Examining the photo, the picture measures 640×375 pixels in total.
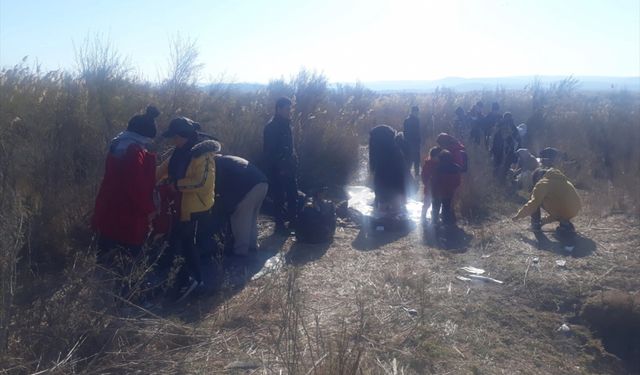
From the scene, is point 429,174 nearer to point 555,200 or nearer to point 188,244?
point 555,200

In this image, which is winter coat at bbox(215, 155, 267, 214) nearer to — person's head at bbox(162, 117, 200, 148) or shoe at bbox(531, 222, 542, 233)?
person's head at bbox(162, 117, 200, 148)

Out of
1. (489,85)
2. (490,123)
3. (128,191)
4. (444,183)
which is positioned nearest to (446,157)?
(444,183)

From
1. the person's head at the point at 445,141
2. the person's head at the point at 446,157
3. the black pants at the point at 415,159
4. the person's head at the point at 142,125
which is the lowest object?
the black pants at the point at 415,159

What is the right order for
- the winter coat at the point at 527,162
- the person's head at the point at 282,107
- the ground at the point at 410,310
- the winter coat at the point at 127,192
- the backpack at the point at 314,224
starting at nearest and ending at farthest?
the ground at the point at 410,310 → the winter coat at the point at 127,192 → the backpack at the point at 314,224 → the person's head at the point at 282,107 → the winter coat at the point at 527,162

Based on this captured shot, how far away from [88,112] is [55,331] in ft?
14.4

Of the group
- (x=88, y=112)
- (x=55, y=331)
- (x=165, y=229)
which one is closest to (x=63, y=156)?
(x=88, y=112)

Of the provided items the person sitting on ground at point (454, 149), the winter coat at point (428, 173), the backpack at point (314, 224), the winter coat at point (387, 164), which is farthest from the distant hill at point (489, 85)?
the person sitting on ground at point (454, 149)

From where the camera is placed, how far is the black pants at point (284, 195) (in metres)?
8.85

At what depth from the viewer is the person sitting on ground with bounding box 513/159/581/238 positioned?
28.5 ft

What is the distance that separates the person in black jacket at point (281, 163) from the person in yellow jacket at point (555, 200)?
3.06m

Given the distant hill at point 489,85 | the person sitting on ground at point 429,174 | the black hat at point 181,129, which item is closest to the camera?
the black hat at point 181,129

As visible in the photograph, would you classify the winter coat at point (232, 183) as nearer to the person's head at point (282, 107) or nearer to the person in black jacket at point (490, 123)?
the person's head at point (282, 107)

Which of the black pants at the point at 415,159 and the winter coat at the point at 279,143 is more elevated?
the winter coat at the point at 279,143

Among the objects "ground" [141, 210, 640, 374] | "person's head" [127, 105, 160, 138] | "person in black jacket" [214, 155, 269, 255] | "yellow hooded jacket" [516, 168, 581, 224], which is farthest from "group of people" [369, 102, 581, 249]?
"person's head" [127, 105, 160, 138]
